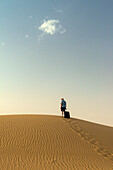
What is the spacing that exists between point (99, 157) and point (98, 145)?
2.14 m

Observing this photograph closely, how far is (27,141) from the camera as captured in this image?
1216cm

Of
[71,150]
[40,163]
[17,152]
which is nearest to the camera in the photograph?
[40,163]

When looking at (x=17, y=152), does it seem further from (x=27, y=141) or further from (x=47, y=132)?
(x=47, y=132)

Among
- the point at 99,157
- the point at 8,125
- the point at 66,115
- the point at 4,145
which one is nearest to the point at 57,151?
the point at 99,157

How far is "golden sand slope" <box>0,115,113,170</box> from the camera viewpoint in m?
9.34

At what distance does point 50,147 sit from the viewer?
1160 cm

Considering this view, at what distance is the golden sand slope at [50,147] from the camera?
9.34 m

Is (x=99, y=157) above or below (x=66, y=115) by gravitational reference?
below

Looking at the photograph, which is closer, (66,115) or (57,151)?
(57,151)

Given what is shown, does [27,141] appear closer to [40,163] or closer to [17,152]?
Result: [17,152]

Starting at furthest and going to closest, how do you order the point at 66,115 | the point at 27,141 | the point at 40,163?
the point at 66,115 → the point at 27,141 → the point at 40,163

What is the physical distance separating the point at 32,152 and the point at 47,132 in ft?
→ 11.4

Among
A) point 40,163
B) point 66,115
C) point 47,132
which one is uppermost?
point 66,115

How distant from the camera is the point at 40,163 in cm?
933
